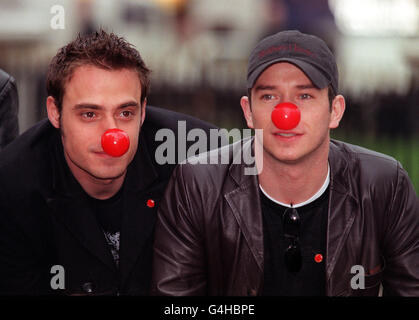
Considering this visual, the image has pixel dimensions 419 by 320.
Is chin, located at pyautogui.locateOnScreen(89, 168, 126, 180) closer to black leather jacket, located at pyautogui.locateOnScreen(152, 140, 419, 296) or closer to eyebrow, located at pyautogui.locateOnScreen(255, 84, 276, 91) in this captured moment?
black leather jacket, located at pyautogui.locateOnScreen(152, 140, 419, 296)

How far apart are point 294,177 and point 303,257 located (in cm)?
42

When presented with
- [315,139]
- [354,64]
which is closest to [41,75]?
[315,139]

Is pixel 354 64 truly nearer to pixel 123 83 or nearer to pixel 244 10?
pixel 244 10

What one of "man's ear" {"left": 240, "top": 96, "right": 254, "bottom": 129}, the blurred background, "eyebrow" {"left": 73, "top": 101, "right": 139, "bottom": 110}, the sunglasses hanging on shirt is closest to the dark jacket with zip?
"eyebrow" {"left": 73, "top": 101, "right": 139, "bottom": 110}

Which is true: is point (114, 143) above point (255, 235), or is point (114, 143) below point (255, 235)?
above

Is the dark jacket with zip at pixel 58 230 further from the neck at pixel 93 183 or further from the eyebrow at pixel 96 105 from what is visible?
the eyebrow at pixel 96 105

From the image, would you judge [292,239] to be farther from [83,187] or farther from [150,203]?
[83,187]

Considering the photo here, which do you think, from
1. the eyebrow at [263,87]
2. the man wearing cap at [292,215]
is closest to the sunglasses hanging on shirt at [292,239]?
the man wearing cap at [292,215]

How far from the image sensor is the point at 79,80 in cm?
361

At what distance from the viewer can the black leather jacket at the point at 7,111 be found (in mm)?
4461

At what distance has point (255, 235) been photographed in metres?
3.37

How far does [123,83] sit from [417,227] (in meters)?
1.77

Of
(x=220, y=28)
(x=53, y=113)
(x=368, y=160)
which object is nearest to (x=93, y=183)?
(x=53, y=113)
